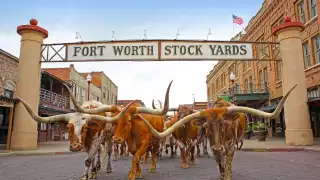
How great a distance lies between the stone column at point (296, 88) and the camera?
15.8 meters

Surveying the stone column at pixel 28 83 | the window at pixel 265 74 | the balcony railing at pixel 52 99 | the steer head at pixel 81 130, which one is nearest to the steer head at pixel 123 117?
the steer head at pixel 81 130

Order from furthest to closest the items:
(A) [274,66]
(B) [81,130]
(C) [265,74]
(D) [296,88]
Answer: (C) [265,74] → (A) [274,66] → (D) [296,88] → (B) [81,130]

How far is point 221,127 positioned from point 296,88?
12.6m

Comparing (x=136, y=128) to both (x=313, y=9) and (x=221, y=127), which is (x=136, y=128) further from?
(x=313, y=9)

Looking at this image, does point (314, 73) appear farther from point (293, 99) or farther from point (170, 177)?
point (170, 177)

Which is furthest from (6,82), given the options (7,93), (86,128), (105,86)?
(105,86)

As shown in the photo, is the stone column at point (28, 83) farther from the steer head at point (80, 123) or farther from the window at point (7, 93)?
the steer head at point (80, 123)

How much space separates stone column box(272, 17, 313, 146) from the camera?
15.8m

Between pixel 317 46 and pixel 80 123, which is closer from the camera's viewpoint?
pixel 80 123

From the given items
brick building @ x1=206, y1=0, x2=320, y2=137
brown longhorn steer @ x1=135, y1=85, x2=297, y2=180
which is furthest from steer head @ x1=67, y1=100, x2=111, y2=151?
brick building @ x1=206, y1=0, x2=320, y2=137

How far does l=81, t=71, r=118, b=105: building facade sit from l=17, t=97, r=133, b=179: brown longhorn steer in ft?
131

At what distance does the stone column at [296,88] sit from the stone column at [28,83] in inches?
571

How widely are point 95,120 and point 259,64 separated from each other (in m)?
27.2

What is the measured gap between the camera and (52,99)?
2711 centimetres
